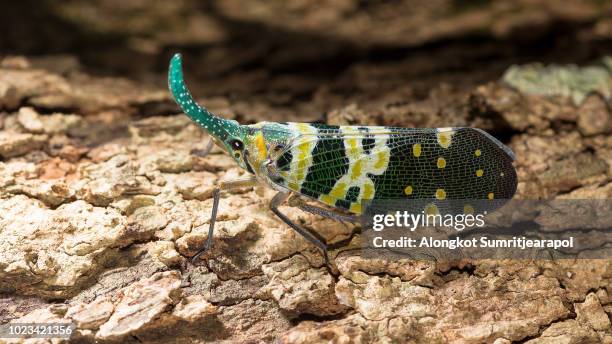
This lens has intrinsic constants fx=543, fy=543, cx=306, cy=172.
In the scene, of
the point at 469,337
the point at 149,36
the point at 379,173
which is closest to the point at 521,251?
the point at 469,337

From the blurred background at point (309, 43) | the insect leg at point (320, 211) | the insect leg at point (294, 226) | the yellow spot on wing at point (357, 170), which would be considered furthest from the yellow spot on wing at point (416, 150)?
the blurred background at point (309, 43)

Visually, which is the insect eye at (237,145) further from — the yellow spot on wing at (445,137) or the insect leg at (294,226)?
the yellow spot on wing at (445,137)

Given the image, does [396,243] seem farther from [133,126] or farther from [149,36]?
[149,36]

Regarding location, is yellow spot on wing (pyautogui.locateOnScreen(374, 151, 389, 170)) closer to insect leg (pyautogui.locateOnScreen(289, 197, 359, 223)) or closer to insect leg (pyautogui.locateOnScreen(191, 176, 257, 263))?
insect leg (pyautogui.locateOnScreen(289, 197, 359, 223))

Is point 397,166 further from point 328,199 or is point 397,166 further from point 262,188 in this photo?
point 262,188

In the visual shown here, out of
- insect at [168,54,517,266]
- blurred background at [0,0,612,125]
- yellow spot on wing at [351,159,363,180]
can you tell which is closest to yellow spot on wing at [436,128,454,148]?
insect at [168,54,517,266]

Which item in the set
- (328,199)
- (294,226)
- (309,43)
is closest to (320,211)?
(328,199)
